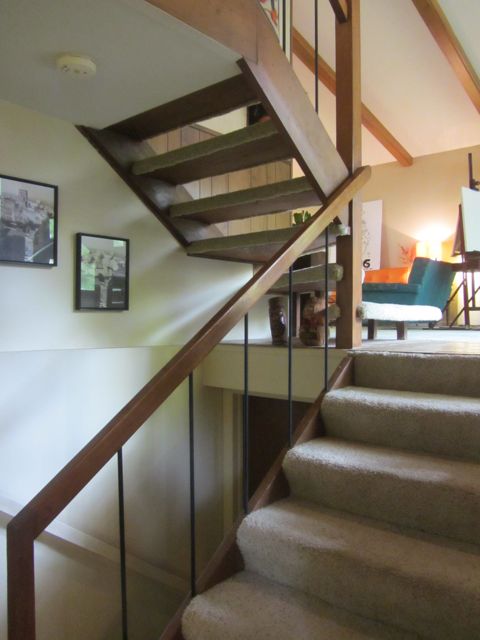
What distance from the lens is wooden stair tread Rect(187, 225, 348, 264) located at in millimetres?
2428

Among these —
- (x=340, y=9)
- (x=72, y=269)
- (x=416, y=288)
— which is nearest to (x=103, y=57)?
(x=72, y=269)

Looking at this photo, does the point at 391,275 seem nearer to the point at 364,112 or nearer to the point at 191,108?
the point at 364,112

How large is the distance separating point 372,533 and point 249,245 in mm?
1552

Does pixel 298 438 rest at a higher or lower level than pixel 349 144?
lower

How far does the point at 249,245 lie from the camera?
2561 mm

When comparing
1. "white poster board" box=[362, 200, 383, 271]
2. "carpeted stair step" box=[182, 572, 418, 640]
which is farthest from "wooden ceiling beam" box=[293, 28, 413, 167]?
"carpeted stair step" box=[182, 572, 418, 640]

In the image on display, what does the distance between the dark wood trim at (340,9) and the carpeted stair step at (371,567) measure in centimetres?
225

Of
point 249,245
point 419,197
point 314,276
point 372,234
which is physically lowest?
point 314,276

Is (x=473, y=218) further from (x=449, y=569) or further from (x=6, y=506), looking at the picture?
(x=6, y=506)

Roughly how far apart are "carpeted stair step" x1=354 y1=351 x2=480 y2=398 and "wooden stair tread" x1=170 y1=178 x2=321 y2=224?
0.83 meters

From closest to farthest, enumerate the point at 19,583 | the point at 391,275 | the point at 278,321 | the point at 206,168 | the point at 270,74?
the point at 19,583 < the point at 270,74 < the point at 206,168 < the point at 278,321 < the point at 391,275

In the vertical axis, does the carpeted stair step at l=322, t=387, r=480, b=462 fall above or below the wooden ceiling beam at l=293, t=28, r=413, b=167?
below

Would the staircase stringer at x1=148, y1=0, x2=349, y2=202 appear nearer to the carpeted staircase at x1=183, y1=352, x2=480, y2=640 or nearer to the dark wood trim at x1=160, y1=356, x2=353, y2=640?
the dark wood trim at x1=160, y1=356, x2=353, y2=640

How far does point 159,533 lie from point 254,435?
1050mm
